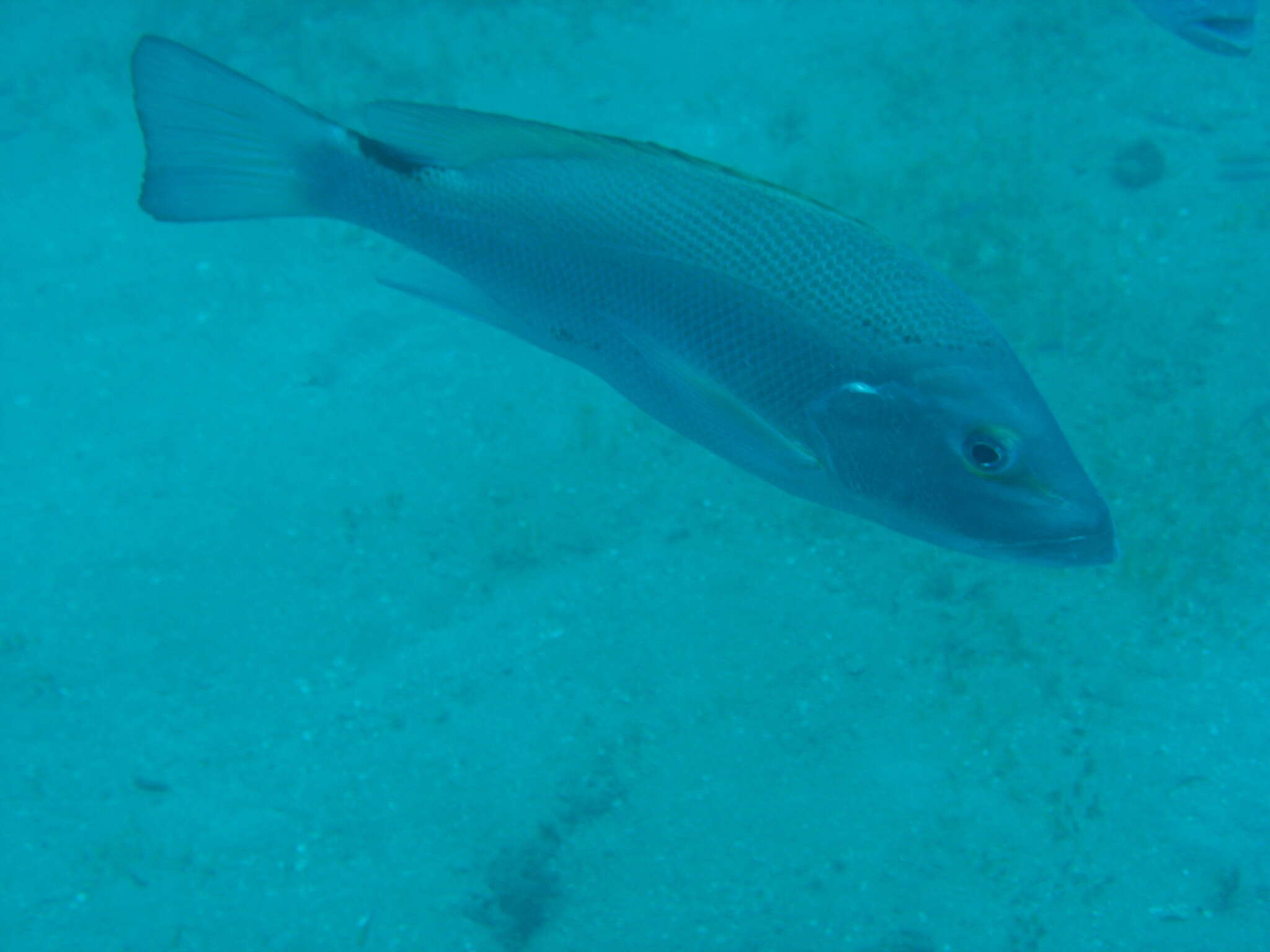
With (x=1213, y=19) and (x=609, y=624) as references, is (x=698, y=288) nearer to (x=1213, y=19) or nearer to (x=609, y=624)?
(x=609, y=624)

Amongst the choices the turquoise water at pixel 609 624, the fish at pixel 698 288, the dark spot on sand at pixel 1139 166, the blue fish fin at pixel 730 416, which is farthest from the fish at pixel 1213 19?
the blue fish fin at pixel 730 416

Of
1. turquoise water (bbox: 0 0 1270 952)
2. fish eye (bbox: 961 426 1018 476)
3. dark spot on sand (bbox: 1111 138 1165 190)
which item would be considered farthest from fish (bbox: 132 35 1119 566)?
dark spot on sand (bbox: 1111 138 1165 190)

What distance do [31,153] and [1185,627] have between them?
867cm

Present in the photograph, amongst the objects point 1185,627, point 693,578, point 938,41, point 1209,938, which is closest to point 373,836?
point 693,578

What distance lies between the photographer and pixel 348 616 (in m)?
3.67

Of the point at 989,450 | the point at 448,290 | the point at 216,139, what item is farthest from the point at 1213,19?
the point at 216,139

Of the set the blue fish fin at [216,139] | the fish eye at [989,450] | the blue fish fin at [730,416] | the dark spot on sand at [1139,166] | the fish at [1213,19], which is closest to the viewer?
the fish eye at [989,450]

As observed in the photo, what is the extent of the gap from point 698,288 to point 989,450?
2.15 feet

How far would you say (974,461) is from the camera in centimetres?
139

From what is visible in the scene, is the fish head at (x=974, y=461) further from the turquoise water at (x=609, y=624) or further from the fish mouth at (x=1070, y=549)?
the turquoise water at (x=609, y=624)

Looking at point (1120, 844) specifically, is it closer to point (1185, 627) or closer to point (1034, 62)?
point (1185, 627)

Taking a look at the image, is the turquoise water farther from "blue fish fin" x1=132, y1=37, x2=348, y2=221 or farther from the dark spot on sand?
"blue fish fin" x1=132, y1=37, x2=348, y2=221

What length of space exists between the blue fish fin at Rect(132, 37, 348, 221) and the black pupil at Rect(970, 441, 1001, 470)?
161cm

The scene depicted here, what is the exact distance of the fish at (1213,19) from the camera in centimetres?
352
